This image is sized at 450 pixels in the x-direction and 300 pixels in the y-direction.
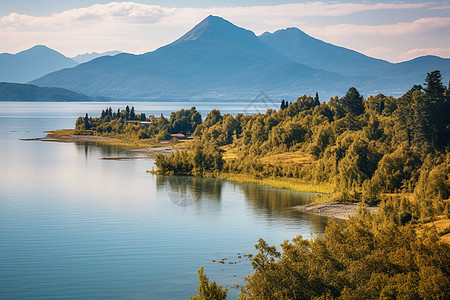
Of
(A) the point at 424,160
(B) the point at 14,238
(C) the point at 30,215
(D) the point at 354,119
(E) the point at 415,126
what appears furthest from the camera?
(D) the point at 354,119

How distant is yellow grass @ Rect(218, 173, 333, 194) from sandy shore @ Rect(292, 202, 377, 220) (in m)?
9.36

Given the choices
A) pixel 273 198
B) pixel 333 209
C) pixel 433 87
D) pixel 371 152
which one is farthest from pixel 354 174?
pixel 433 87

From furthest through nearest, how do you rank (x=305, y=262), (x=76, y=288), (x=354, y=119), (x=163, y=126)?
(x=163, y=126) → (x=354, y=119) → (x=76, y=288) → (x=305, y=262)

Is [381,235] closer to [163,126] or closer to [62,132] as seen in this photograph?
[163,126]

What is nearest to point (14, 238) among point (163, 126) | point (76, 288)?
point (76, 288)

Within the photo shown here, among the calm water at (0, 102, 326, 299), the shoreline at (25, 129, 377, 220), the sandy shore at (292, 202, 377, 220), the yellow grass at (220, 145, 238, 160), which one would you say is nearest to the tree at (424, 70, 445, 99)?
the shoreline at (25, 129, 377, 220)

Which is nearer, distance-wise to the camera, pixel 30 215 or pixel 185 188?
pixel 30 215

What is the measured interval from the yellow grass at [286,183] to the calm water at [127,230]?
8.48 feet

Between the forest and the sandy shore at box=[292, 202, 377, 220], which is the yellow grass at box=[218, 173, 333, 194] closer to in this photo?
the forest

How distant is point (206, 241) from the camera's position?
4859 centimetres

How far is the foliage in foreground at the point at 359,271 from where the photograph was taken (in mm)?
25312

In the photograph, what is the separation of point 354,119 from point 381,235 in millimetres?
72586

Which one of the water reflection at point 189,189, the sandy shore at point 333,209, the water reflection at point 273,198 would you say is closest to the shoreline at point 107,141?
the water reflection at point 189,189

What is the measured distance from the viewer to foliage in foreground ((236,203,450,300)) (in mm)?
25312
